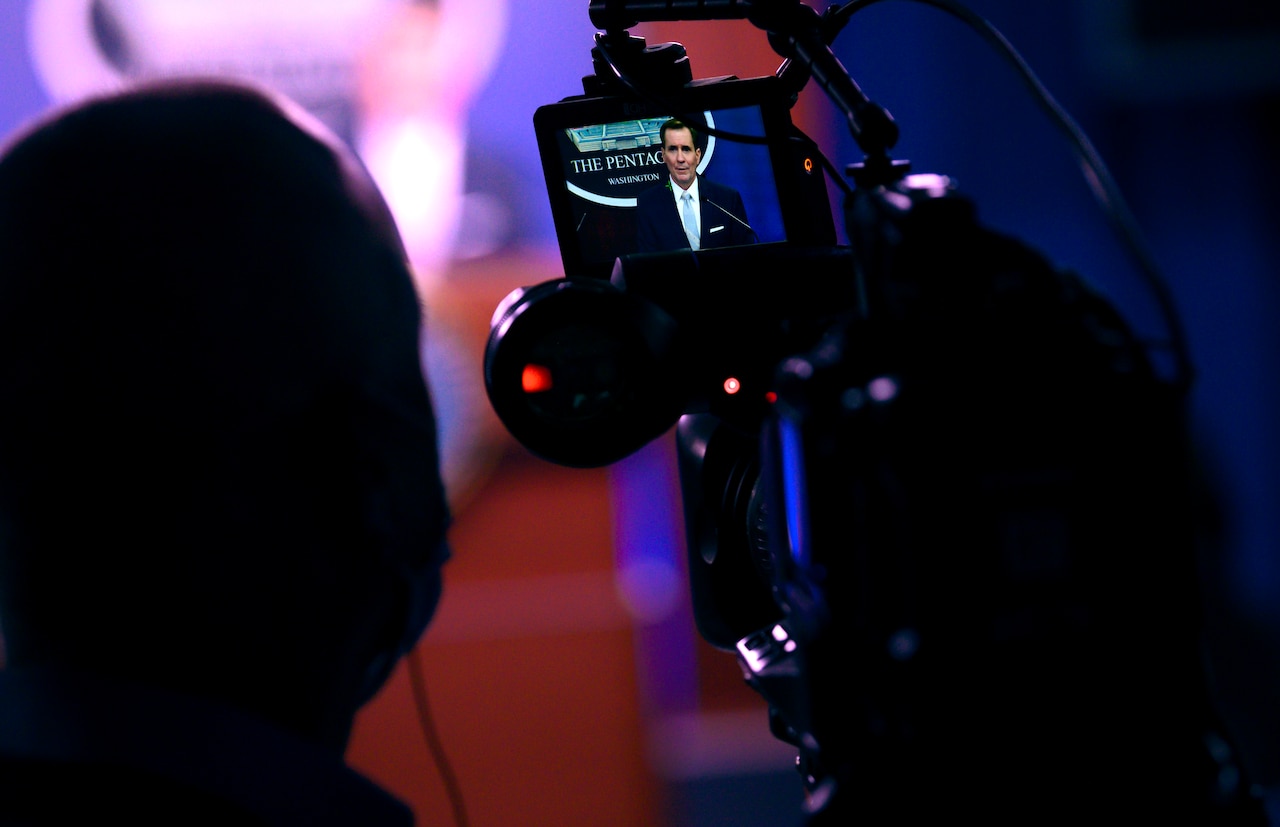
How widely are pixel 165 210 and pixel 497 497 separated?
1653 millimetres

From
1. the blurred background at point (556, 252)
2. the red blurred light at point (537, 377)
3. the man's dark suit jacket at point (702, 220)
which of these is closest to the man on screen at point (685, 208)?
the man's dark suit jacket at point (702, 220)

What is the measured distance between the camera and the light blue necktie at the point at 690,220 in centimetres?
76

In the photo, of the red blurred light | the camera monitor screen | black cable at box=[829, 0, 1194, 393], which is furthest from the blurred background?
black cable at box=[829, 0, 1194, 393]

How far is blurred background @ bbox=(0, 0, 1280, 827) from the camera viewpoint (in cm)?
200

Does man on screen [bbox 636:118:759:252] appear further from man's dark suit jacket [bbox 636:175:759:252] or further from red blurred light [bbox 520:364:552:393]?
red blurred light [bbox 520:364:552:393]

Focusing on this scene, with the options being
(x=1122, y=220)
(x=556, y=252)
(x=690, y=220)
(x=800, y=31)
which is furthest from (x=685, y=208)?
(x=556, y=252)

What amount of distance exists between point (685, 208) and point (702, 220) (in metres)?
0.02

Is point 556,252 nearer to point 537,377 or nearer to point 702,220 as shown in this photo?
point 702,220

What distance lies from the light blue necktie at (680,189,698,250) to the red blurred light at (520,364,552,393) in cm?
19

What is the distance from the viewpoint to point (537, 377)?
0.62 m

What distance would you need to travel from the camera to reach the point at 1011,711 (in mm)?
473

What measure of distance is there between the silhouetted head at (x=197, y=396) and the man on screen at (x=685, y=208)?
10.4 inches

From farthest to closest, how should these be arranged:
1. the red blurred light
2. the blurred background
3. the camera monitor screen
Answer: the blurred background → the camera monitor screen → the red blurred light

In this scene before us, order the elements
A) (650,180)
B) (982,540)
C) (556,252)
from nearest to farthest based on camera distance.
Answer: (982,540)
(650,180)
(556,252)
